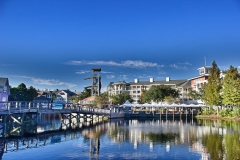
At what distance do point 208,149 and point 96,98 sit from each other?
4630cm

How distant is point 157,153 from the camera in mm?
22625

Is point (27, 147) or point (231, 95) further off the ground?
point (231, 95)

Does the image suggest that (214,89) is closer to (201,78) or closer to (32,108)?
(201,78)

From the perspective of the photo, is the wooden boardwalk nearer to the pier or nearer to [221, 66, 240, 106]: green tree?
the pier

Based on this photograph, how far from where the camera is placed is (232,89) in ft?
184

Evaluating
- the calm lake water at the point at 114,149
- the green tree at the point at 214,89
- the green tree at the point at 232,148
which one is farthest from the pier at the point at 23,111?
the green tree at the point at 214,89

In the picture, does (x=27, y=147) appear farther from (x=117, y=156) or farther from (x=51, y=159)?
(x=117, y=156)

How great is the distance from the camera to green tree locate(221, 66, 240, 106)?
55094 millimetres

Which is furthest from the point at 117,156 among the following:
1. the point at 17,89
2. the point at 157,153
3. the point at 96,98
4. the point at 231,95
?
the point at 17,89

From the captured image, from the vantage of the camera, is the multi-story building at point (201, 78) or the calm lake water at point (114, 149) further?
the multi-story building at point (201, 78)

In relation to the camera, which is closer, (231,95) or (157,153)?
(157,153)

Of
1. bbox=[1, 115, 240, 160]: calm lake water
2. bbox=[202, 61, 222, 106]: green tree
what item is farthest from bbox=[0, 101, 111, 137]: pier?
bbox=[202, 61, 222, 106]: green tree

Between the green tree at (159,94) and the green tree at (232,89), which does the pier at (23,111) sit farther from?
the green tree at (159,94)

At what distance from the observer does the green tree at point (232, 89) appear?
181ft
